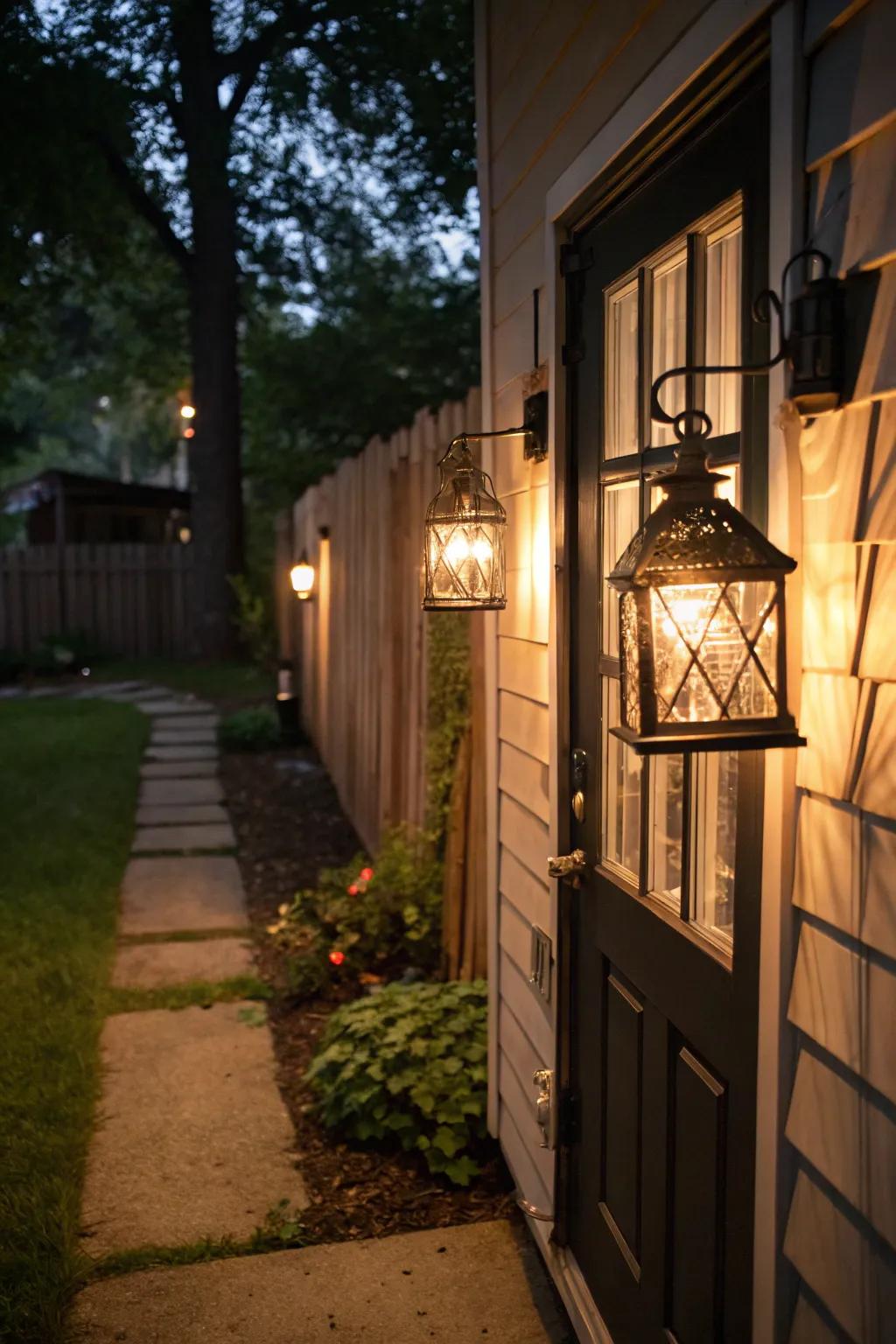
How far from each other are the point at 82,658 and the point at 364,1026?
45.9 feet

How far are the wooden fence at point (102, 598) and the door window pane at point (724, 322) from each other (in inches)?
609

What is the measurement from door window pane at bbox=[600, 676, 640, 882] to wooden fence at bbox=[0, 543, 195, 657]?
1495 cm

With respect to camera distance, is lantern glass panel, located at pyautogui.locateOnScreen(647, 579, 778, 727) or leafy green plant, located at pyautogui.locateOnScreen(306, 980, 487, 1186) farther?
leafy green plant, located at pyautogui.locateOnScreen(306, 980, 487, 1186)

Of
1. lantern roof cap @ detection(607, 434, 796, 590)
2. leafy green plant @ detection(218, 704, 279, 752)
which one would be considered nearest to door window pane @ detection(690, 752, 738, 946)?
lantern roof cap @ detection(607, 434, 796, 590)

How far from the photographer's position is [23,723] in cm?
1152

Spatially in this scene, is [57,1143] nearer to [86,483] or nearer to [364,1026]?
[364,1026]

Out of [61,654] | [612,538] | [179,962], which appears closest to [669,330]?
[612,538]

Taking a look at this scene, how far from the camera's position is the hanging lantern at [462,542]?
2906 millimetres

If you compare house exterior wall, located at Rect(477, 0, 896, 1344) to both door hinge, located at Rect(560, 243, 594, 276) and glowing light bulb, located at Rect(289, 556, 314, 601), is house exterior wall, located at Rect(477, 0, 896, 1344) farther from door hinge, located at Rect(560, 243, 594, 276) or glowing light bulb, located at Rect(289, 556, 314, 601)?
glowing light bulb, located at Rect(289, 556, 314, 601)

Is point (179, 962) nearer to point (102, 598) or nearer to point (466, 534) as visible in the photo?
point (466, 534)

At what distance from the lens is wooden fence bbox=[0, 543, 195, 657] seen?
17.5m

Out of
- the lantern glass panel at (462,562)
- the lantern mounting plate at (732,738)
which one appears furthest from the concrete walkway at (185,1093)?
the lantern mounting plate at (732,738)

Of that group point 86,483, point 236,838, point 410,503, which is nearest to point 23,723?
point 236,838

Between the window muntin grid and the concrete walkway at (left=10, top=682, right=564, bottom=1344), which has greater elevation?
the window muntin grid
